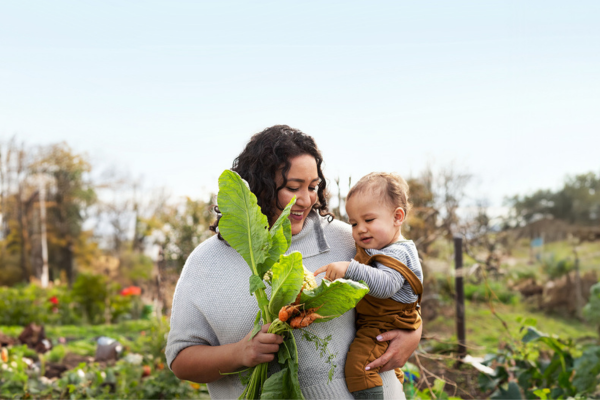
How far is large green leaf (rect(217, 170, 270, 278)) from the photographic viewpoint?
5.07 feet

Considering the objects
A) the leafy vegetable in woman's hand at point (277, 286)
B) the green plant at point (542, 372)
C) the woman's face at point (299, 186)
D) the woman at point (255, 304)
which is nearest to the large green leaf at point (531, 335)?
the green plant at point (542, 372)

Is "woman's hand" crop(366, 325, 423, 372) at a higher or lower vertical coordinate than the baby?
lower

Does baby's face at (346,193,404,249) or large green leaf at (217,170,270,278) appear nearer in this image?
large green leaf at (217,170,270,278)

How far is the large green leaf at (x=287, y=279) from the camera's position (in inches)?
56.9

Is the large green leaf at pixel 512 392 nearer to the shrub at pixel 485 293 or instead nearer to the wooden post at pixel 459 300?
the wooden post at pixel 459 300

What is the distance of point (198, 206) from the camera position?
579 centimetres

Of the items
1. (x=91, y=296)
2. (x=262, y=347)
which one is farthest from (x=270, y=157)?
(x=91, y=296)

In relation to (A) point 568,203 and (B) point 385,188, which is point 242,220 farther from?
(A) point 568,203

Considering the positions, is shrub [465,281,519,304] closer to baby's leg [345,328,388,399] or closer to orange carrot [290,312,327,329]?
baby's leg [345,328,388,399]

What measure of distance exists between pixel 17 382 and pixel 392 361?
372 cm

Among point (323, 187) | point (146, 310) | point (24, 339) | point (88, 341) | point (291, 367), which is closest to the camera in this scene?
point (291, 367)

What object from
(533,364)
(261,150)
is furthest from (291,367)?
(533,364)

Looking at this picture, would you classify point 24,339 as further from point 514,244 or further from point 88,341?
point 514,244

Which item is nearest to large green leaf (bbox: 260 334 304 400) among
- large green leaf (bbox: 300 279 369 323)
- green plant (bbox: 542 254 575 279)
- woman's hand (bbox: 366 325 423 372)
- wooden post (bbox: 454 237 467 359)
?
large green leaf (bbox: 300 279 369 323)
